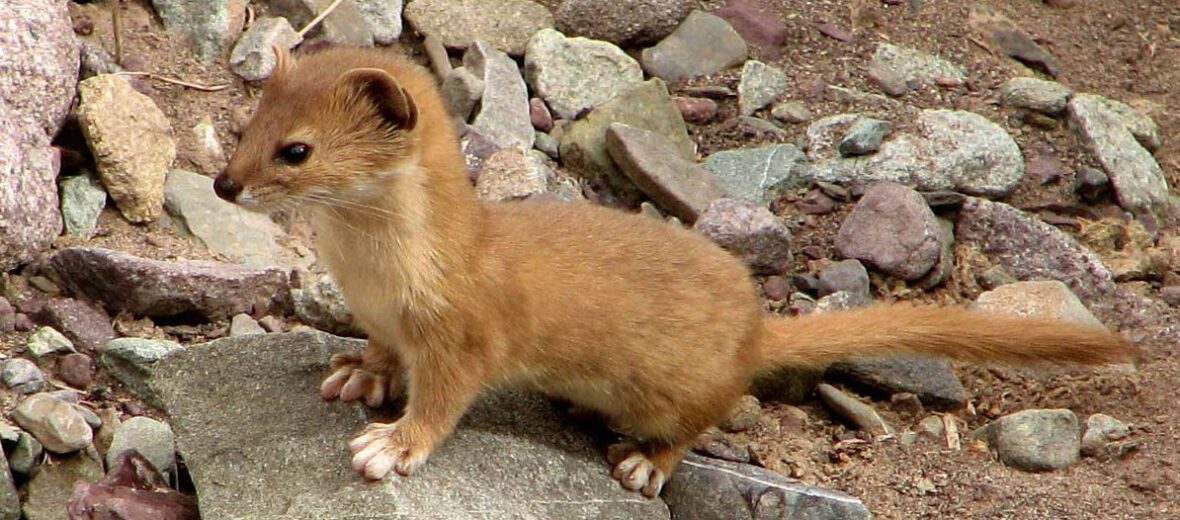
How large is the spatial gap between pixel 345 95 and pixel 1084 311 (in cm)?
277

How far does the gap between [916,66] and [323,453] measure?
352 cm

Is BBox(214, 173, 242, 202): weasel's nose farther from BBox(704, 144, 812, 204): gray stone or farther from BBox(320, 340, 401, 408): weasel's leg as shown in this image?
BBox(704, 144, 812, 204): gray stone

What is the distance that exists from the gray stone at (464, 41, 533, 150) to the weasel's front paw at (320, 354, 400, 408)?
5.41ft

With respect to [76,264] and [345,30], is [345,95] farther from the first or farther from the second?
Answer: [345,30]

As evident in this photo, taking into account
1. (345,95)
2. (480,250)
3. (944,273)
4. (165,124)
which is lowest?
(944,273)

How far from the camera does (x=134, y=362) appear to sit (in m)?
4.94

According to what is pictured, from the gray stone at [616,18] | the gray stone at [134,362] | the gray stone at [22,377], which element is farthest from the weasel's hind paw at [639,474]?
the gray stone at [616,18]

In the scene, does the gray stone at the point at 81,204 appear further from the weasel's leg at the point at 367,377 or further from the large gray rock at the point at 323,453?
the weasel's leg at the point at 367,377

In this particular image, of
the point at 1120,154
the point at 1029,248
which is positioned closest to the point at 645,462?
the point at 1029,248

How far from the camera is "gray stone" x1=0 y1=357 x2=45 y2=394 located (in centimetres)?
475

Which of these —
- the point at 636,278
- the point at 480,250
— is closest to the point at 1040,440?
the point at 636,278

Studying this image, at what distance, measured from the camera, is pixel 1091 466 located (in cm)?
501

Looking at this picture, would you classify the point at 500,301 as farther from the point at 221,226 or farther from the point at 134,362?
the point at 221,226

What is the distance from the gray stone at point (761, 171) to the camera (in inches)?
246
